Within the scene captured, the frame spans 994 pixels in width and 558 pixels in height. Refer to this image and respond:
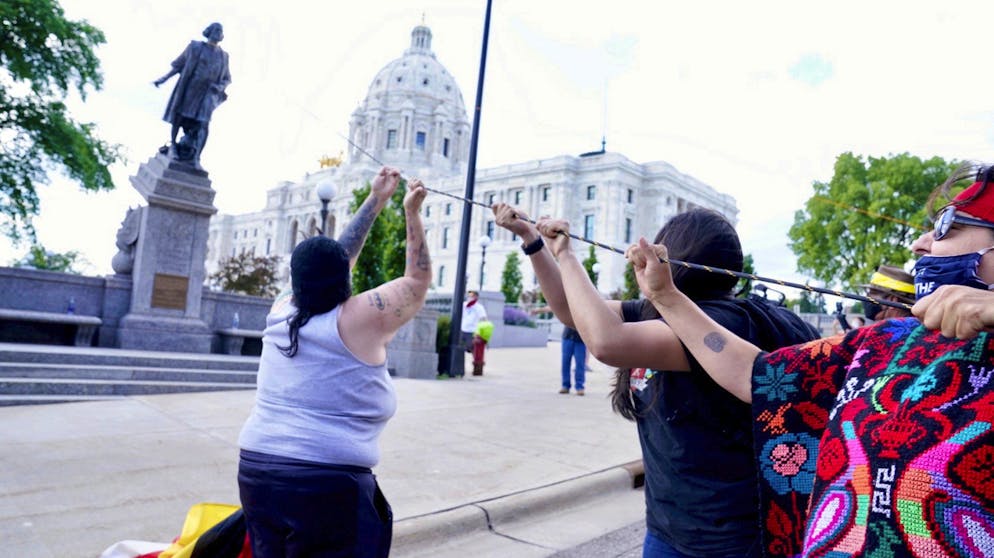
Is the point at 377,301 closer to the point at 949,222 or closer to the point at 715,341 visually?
the point at 715,341

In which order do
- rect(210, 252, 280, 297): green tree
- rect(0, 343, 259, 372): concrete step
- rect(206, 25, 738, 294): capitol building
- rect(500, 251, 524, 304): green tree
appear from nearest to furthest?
rect(0, 343, 259, 372): concrete step → rect(210, 252, 280, 297): green tree → rect(500, 251, 524, 304): green tree → rect(206, 25, 738, 294): capitol building

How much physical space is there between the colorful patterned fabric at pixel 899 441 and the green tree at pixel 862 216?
42.8 m

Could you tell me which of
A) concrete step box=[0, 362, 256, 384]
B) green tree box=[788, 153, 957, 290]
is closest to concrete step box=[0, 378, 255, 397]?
concrete step box=[0, 362, 256, 384]

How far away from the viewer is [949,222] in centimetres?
146

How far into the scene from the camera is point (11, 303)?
1091cm

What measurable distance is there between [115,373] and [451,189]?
69.8 m

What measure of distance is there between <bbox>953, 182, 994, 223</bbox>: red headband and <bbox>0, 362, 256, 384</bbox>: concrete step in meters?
9.38

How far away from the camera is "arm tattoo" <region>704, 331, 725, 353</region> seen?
5.87ft

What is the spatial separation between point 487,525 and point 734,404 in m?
3.22

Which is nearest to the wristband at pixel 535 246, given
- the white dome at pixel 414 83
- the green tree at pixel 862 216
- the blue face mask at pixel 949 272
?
the blue face mask at pixel 949 272

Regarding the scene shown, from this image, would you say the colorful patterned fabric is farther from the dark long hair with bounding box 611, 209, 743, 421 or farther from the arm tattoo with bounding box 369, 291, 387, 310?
the arm tattoo with bounding box 369, 291, 387, 310

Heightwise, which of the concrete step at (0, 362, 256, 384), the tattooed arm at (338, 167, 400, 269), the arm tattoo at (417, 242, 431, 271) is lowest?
the concrete step at (0, 362, 256, 384)

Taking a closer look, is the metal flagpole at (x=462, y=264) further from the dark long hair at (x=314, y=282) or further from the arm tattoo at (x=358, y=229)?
the dark long hair at (x=314, y=282)

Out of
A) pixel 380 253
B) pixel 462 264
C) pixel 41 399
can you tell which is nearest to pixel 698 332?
pixel 41 399
